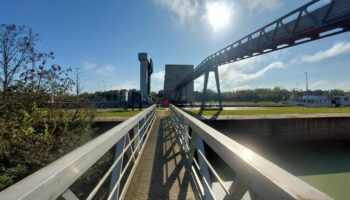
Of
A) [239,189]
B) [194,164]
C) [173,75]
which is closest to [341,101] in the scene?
[173,75]

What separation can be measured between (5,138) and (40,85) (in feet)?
9.26

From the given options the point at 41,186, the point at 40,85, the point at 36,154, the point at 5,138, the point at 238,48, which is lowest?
the point at 36,154

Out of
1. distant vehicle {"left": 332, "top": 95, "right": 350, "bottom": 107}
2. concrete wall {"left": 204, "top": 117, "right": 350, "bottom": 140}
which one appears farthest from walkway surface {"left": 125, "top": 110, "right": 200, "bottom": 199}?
distant vehicle {"left": 332, "top": 95, "right": 350, "bottom": 107}

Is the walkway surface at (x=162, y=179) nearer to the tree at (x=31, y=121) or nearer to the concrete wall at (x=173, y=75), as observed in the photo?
the tree at (x=31, y=121)

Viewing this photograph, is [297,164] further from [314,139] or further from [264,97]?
[264,97]

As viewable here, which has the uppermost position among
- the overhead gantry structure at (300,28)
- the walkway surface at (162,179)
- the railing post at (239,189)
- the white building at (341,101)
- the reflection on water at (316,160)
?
the overhead gantry structure at (300,28)

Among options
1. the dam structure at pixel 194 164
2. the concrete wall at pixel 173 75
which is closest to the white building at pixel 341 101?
the concrete wall at pixel 173 75

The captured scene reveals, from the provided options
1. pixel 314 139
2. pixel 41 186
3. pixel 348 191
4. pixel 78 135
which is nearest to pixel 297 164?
pixel 348 191

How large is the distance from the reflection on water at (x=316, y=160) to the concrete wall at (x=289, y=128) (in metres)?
0.44

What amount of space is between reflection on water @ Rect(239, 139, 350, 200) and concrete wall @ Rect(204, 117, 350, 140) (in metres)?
0.44

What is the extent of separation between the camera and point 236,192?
1.24 metres

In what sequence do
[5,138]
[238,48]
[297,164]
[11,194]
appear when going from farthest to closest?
[238,48], [297,164], [5,138], [11,194]

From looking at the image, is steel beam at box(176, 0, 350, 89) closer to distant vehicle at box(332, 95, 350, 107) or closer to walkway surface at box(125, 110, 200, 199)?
walkway surface at box(125, 110, 200, 199)

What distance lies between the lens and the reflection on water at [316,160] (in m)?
7.18
